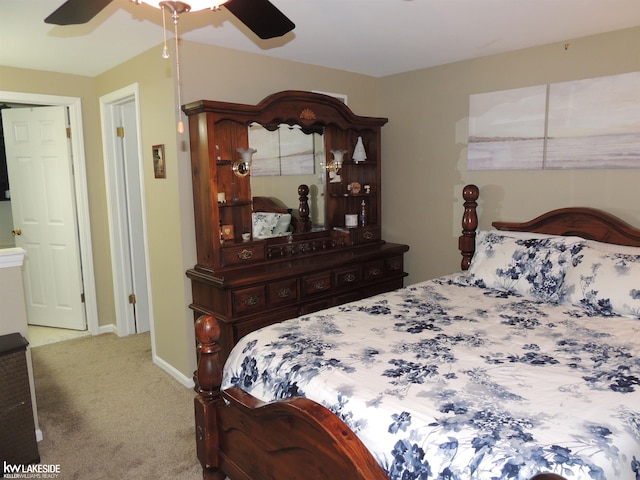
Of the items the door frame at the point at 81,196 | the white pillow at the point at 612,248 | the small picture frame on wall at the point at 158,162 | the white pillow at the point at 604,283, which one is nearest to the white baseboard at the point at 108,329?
the door frame at the point at 81,196

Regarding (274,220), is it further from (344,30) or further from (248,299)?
(344,30)

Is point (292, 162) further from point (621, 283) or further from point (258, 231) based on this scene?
point (621, 283)

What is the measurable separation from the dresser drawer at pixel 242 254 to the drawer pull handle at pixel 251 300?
28cm

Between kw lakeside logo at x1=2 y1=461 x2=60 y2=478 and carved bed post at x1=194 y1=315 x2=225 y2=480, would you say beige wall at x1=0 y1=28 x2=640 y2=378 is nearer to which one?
kw lakeside logo at x1=2 y1=461 x2=60 y2=478

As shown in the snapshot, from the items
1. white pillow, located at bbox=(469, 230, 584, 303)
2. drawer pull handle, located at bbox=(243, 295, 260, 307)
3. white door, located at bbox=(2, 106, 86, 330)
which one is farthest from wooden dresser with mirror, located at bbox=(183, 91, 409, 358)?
white door, located at bbox=(2, 106, 86, 330)

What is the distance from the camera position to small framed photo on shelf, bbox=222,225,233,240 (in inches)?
126

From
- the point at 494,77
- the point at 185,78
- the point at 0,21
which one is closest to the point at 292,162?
the point at 185,78

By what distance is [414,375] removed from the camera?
1.74m

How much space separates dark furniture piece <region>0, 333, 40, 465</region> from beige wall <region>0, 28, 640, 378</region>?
1079 mm

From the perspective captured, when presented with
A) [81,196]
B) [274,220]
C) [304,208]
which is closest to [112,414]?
[274,220]

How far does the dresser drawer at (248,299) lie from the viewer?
2971mm

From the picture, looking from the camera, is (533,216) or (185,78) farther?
(533,216)

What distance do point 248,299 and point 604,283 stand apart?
2053 mm

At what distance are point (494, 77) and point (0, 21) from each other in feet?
10.4
